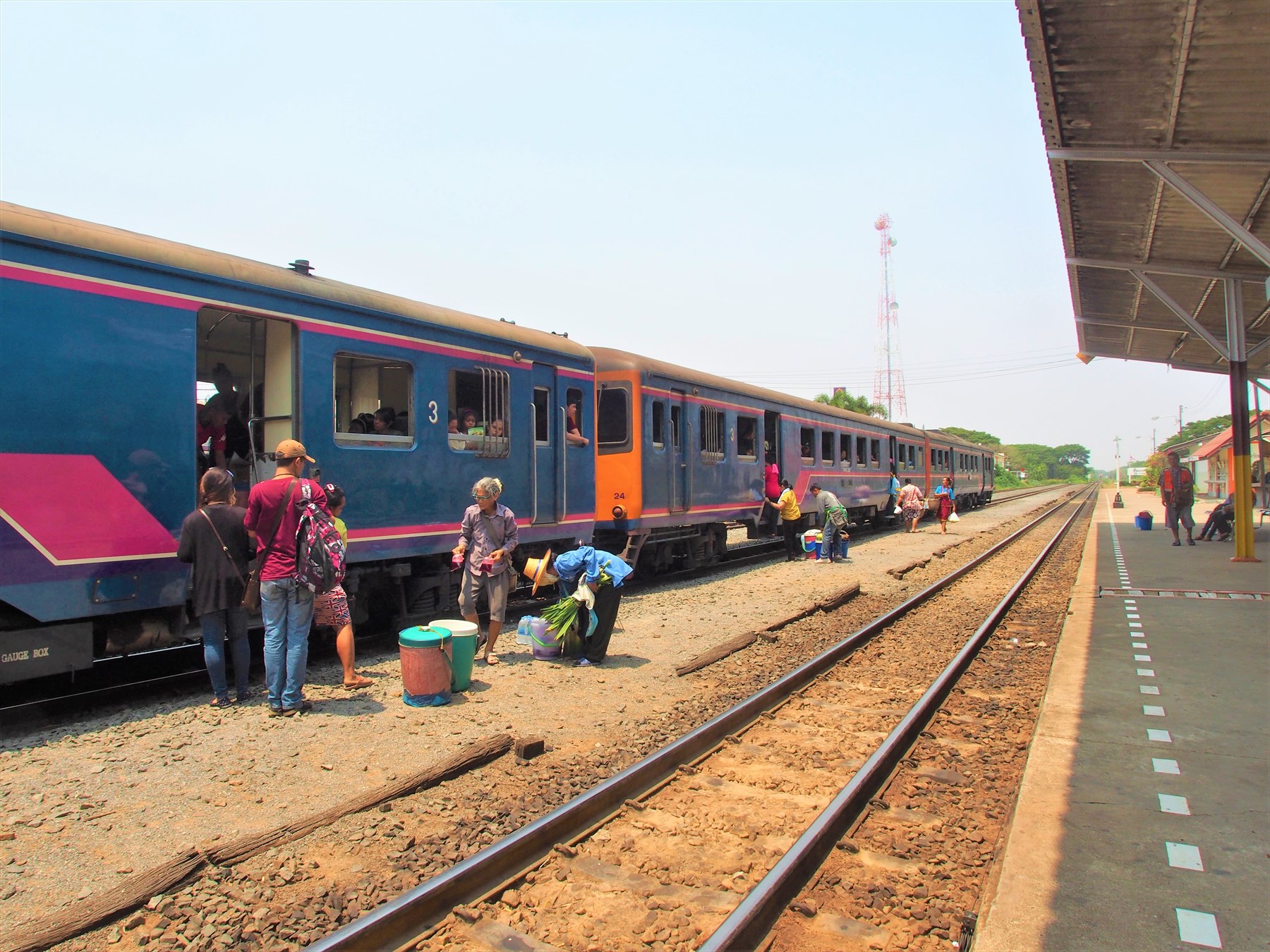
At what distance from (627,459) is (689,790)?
726cm

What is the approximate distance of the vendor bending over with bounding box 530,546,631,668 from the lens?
747cm

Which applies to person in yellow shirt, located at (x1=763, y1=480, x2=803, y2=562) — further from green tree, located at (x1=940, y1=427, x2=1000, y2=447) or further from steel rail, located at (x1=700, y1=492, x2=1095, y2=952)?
green tree, located at (x1=940, y1=427, x2=1000, y2=447)

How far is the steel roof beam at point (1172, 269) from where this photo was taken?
46.6 ft

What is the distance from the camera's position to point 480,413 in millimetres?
8812

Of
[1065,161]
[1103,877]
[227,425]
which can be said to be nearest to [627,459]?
[227,425]

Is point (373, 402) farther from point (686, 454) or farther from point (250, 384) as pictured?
point (686, 454)

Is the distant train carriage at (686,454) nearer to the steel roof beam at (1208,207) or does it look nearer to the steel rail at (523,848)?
the steel rail at (523,848)

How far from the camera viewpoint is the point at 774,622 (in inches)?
370

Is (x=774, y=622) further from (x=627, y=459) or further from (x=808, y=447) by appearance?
(x=808, y=447)

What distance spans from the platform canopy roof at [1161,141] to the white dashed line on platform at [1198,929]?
770 centimetres

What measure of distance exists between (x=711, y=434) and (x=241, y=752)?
9.89m

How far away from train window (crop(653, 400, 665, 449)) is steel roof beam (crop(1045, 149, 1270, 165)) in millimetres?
5929

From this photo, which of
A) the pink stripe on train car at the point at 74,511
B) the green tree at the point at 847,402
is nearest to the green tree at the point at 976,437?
the green tree at the point at 847,402

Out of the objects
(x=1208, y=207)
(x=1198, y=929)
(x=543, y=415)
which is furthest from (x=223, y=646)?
(x=1208, y=207)
